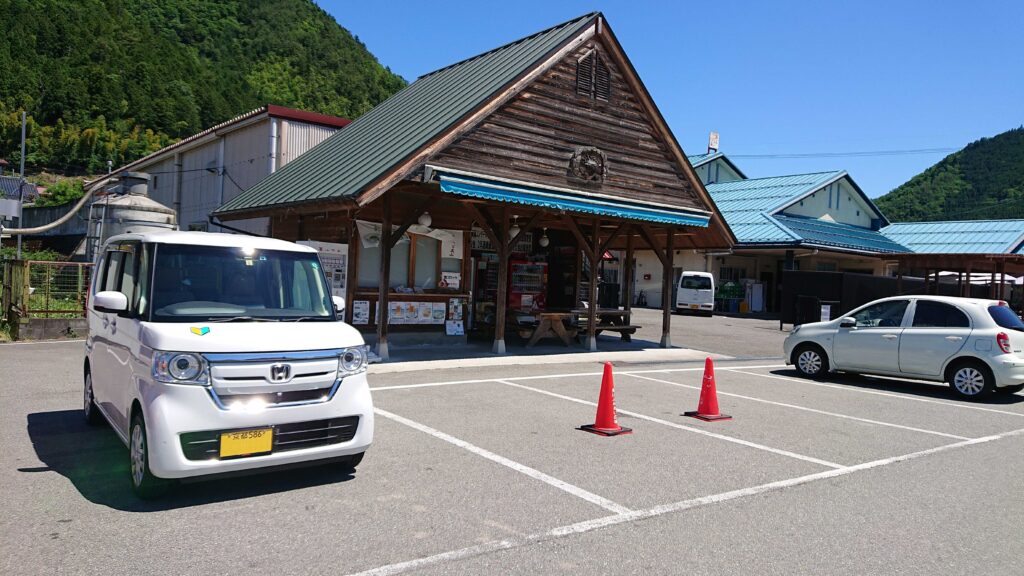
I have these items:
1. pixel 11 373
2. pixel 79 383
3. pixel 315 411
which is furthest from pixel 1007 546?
pixel 11 373

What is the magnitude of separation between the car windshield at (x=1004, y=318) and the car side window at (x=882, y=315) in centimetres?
126

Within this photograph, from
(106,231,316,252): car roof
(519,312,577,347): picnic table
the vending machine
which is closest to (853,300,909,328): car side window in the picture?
(519,312,577,347): picnic table

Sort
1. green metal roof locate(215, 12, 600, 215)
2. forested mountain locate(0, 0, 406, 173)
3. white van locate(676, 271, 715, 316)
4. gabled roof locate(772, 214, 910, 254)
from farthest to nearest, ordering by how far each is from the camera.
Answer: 1. forested mountain locate(0, 0, 406, 173)
2. gabled roof locate(772, 214, 910, 254)
3. white van locate(676, 271, 715, 316)
4. green metal roof locate(215, 12, 600, 215)

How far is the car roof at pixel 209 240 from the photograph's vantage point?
6004 millimetres

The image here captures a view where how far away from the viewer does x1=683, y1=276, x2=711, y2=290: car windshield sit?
1292 inches

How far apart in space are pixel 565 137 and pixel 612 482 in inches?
400

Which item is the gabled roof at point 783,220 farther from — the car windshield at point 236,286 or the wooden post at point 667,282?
the car windshield at point 236,286

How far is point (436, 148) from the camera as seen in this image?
12.7 meters

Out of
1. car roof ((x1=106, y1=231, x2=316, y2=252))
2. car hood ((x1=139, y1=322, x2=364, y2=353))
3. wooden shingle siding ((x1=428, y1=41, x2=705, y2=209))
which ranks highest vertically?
wooden shingle siding ((x1=428, y1=41, x2=705, y2=209))

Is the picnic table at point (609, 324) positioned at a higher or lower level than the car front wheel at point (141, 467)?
higher

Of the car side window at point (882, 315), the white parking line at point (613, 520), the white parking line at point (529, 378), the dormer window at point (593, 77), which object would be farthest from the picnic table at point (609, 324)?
the white parking line at point (613, 520)

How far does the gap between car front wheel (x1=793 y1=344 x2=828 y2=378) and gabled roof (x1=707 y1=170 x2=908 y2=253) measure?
67.8 ft

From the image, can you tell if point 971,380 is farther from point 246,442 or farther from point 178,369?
point 178,369

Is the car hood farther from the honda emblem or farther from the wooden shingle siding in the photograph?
the wooden shingle siding
